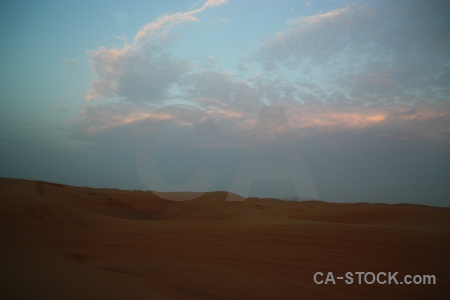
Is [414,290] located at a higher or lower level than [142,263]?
higher

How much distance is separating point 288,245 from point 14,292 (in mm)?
7207

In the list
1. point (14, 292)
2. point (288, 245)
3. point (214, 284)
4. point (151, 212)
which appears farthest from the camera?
point (151, 212)

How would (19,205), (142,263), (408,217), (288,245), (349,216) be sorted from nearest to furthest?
(142,263) < (288,245) < (19,205) < (408,217) < (349,216)

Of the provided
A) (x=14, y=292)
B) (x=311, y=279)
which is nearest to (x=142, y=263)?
(x=14, y=292)

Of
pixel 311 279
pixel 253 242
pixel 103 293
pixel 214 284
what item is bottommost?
pixel 103 293

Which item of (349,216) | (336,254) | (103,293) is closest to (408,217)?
(349,216)

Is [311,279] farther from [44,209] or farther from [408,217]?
[44,209]

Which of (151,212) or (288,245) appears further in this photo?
(151,212)

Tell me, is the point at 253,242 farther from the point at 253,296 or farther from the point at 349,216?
the point at 349,216

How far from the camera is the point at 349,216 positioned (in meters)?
15.9
